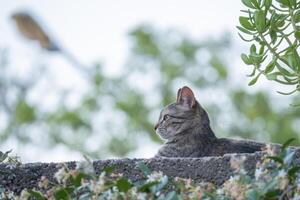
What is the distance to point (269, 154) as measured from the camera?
264 centimetres

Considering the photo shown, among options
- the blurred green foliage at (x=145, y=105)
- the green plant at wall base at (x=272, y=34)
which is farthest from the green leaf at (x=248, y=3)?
the blurred green foliage at (x=145, y=105)

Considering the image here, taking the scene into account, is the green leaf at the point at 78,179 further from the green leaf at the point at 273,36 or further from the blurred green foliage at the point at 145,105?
the blurred green foliage at the point at 145,105

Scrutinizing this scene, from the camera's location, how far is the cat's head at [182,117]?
5.69 meters

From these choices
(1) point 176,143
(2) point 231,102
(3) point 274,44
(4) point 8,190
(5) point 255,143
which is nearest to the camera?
(4) point 8,190

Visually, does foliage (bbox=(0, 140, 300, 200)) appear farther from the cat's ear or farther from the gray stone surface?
the cat's ear

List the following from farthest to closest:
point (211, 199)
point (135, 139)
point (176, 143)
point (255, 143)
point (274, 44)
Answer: point (135, 139), point (176, 143), point (255, 143), point (274, 44), point (211, 199)

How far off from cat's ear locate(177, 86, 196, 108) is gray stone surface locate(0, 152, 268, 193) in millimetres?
2491

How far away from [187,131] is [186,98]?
24cm

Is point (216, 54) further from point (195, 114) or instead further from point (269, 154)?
point (269, 154)

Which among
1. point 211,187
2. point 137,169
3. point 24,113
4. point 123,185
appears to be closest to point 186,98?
point 137,169

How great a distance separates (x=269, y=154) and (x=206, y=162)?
540 mm

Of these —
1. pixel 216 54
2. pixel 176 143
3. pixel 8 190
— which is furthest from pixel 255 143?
pixel 216 54

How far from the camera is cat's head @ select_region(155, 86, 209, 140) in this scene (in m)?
5.69

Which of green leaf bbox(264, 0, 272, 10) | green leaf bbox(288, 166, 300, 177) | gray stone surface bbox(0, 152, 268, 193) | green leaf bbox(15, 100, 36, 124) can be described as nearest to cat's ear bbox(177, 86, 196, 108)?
green leaf bbox(264, 0, 272, 10)
